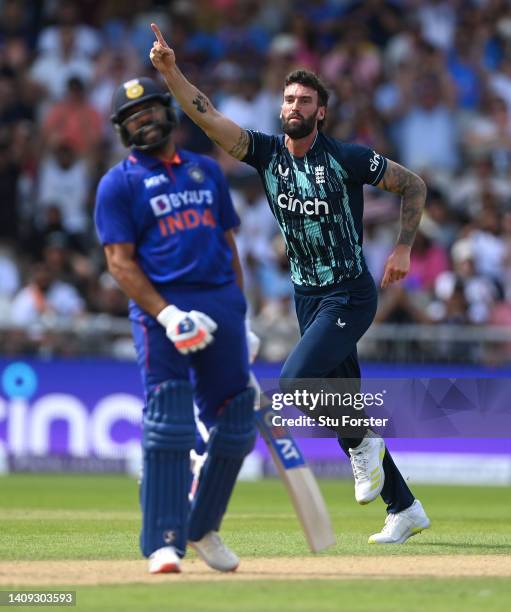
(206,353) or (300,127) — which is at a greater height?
(300,127)

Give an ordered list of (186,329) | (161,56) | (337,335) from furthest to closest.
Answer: (337,335) < (161,56) < (186,329)

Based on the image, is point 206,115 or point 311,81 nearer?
point 206,115

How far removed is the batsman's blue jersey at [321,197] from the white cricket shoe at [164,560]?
2.34m

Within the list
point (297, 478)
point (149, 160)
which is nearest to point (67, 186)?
point (149, 160)

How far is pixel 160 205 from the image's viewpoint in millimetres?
7008

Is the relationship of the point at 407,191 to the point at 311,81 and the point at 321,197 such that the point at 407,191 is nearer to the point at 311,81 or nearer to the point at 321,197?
the point at 321,197

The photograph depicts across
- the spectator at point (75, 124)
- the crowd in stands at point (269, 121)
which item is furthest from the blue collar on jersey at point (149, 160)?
the spectator at point (75, 124)

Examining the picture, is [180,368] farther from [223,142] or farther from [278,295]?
[278,295]

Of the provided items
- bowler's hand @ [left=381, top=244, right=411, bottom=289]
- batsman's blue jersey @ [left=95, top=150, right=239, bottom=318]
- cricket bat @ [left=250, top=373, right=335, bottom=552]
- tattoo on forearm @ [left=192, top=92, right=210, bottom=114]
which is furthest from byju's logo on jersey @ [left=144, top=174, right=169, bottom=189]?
bowler's hand @ [left=381, top=244, right=411, bottom=289]

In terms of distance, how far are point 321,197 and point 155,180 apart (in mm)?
1793

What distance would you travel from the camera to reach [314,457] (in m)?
16.2

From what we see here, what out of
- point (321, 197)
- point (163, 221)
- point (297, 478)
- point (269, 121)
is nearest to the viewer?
point (163, 221)

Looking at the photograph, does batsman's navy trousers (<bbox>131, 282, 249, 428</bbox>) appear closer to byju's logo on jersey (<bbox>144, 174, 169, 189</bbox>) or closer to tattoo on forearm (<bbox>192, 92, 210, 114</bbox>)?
byju's logo on jersey (<bbox>144, 174, 169, 189</bbox>)

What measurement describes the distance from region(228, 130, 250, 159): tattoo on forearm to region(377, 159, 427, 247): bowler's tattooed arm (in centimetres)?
81
